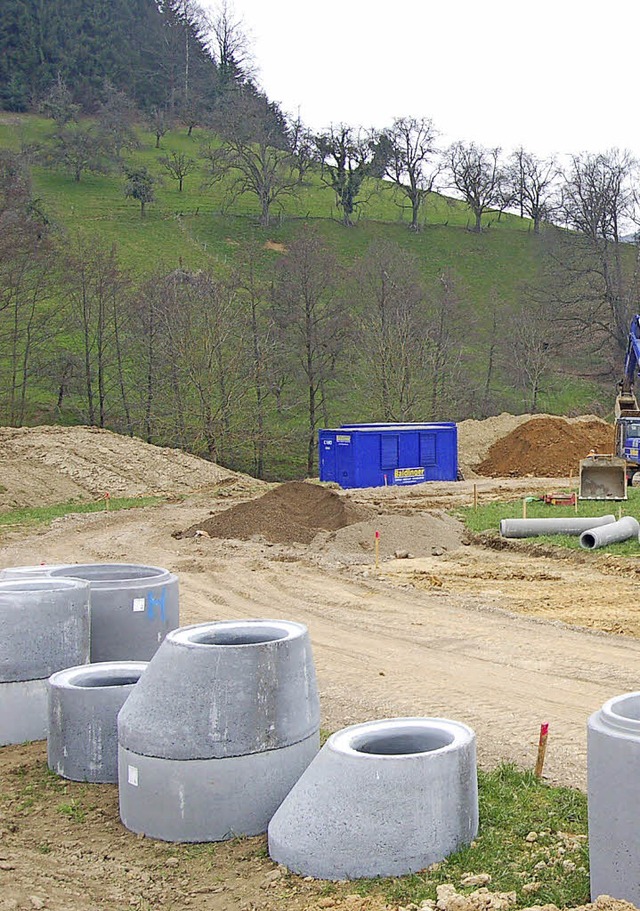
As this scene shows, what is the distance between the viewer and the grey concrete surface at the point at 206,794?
6.07m

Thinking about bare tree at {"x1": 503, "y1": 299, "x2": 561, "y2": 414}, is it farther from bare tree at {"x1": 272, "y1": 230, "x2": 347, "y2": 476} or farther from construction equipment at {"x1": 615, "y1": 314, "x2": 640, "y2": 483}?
construction equipment at {"x1": 615, "y1": 314, "x2": 640, "y2": 483}

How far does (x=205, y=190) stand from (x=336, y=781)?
83391 mm

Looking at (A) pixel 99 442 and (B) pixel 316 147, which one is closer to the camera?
(A) pixel 99 442

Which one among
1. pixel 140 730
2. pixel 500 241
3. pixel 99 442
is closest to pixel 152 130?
pixel 500 241

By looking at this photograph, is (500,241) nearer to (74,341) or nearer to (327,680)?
(74,341)

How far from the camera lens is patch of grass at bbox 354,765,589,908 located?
5.13 m

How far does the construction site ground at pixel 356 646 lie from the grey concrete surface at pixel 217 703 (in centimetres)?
64

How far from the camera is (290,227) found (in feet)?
259

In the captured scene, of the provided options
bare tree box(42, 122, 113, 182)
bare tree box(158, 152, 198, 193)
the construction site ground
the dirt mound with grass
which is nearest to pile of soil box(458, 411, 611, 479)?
the dirt mound with grass

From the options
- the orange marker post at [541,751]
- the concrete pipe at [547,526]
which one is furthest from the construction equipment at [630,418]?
A: the orange marker post at [541,751]

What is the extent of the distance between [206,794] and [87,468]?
83.5ft

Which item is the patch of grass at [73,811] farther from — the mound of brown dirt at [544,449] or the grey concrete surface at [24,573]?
the mound of brown dirt at [544,449]

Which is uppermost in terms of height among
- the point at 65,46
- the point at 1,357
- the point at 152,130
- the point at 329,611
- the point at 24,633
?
the point at 65,46

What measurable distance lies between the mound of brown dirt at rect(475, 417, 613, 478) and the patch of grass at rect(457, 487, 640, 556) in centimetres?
1246
